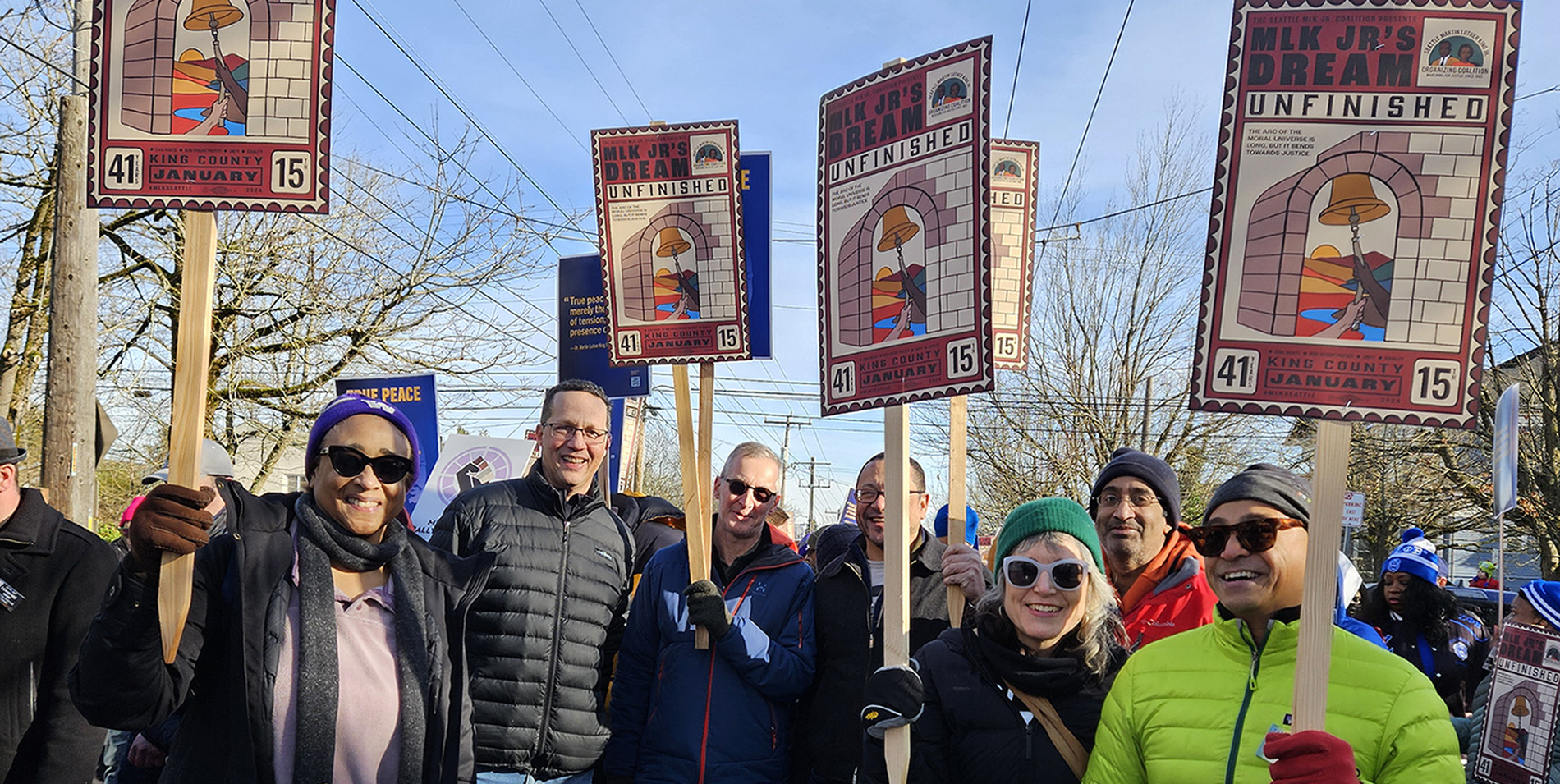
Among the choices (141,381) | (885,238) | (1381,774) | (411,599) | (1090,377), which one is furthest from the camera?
(1090,377)

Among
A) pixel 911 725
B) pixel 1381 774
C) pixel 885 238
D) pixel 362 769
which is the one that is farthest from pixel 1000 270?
pixel 362 769

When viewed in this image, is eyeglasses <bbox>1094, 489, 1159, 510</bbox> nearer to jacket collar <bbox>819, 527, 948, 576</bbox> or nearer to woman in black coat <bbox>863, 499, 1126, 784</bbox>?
jacket collar <bbox>819, 527, 948, 576</bbox>

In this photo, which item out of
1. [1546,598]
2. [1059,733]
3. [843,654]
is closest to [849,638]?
[843,654]

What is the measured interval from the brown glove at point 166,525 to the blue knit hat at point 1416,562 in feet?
23.6

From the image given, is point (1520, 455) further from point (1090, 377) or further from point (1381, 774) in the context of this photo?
point (1381, 774)

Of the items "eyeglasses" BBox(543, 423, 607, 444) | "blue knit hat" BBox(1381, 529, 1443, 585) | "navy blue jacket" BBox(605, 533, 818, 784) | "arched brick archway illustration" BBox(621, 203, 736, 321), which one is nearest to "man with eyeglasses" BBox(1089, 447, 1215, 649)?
"navy blue jacket" BBox(605, 533, 818, 784)

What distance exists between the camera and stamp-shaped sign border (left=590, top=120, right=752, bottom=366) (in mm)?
4445

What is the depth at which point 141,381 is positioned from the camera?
49.7 feet

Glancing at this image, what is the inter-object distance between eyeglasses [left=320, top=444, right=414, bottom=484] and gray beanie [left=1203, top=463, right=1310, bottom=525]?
84.6 inches

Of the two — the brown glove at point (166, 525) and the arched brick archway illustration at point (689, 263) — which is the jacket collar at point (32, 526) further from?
the arched brick archway illustration at point (689, 263)

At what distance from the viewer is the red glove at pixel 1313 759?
2.22 metres

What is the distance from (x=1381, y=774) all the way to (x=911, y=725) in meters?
1.17

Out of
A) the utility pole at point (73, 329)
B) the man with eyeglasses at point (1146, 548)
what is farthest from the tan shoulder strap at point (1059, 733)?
the utility pole at point (73, 329)

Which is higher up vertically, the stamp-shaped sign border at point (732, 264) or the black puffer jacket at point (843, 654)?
the stamp-shaped sign border at point (732, 264)
